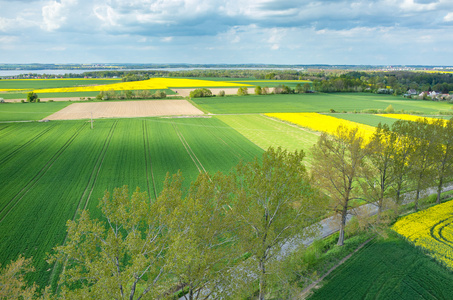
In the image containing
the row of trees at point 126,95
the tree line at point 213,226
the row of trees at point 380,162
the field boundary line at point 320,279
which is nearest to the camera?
the tree line at point 213,226

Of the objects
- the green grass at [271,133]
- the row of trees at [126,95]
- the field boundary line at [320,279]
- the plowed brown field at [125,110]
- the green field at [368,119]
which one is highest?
the row of trees at [126,95]

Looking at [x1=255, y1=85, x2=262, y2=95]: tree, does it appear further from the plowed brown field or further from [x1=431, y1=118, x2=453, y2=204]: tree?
[x1=431, y1=118, x2=453, y2=204]: tree

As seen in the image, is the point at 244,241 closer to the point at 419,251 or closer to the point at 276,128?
the point at 419,251

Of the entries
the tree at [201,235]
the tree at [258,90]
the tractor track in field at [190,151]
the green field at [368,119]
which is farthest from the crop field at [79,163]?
the tree at [258,90]

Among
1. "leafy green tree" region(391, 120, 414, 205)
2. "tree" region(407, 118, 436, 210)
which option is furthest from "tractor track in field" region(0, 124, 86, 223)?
"tree" region(407, 118, 436, 210)

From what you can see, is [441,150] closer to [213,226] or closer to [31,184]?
[213,226]

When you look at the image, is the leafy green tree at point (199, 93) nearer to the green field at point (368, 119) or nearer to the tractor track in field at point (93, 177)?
the green field at point (368, 119)

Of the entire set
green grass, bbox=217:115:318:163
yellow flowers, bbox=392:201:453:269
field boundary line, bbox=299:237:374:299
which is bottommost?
field boundary line, bbox=299:237:374:299
